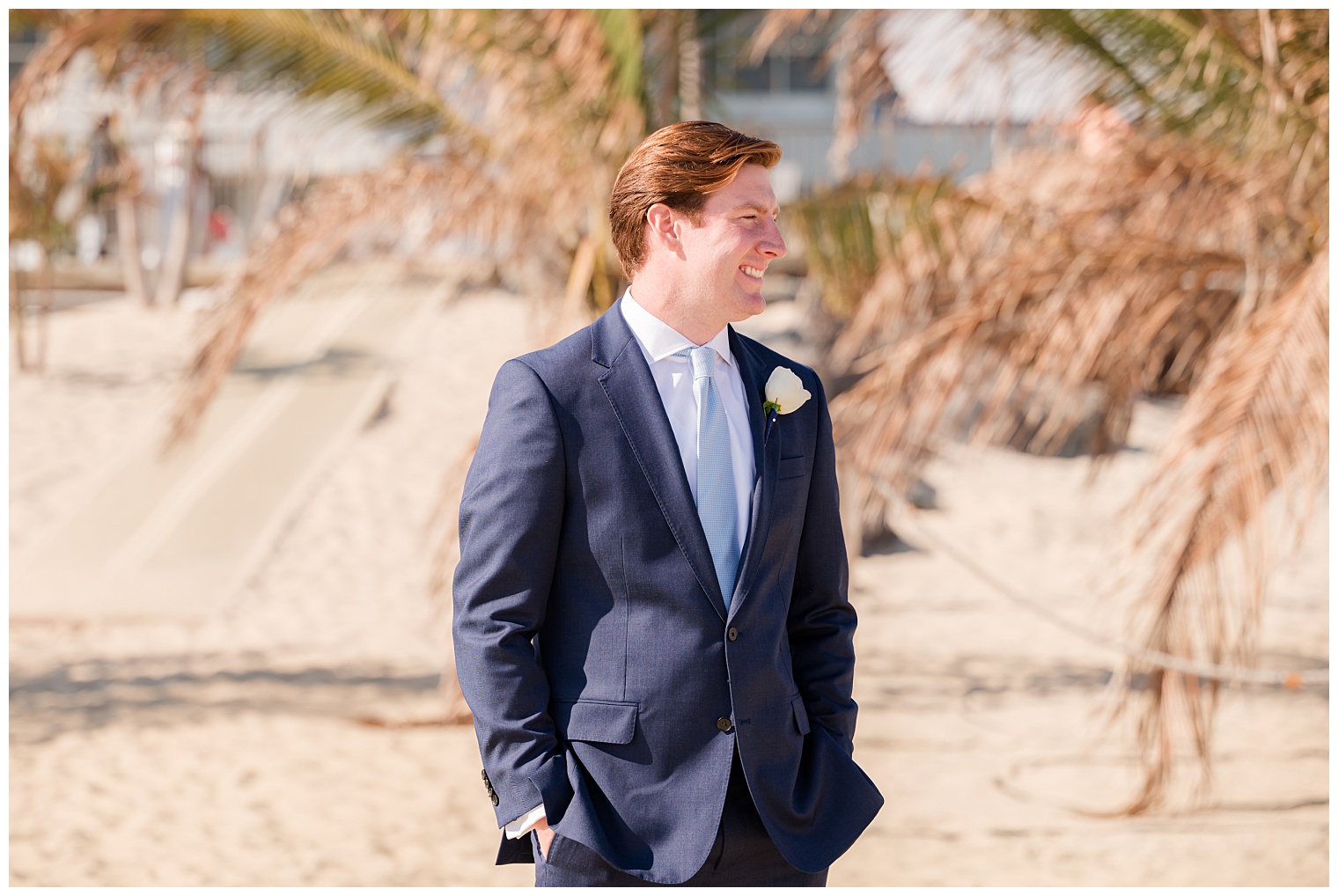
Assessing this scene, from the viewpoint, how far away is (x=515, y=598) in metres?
1.62

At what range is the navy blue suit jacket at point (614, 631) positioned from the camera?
5.32 feet

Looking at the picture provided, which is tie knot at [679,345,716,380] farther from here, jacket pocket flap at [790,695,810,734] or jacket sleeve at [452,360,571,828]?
jacket pocket flap at [790,695,810,734]

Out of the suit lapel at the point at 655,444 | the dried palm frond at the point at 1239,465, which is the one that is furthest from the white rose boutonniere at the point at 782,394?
the dried palm frond at the point at 1239,465

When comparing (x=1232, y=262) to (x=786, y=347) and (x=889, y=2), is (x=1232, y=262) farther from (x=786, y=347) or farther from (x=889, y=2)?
(x=786, y=347)

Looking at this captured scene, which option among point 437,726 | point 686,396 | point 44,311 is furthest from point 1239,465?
point 44,311

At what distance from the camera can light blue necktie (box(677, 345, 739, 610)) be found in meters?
1.69

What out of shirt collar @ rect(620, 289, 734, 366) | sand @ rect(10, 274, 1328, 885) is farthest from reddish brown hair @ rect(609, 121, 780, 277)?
sand @ rect(10, 274, 1328, 885)

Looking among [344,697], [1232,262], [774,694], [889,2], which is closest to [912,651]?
[344,697]

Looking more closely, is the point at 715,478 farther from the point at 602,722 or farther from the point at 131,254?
the point at 131,254

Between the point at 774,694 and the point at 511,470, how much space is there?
1.55ft

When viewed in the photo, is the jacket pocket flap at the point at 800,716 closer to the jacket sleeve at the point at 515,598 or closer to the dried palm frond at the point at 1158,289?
the jacket sleeve at the point at 515,598

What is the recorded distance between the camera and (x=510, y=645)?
1622 mm

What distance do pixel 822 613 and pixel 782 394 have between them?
1.11 feet

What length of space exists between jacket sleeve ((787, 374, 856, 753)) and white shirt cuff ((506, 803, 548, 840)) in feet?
1.43
